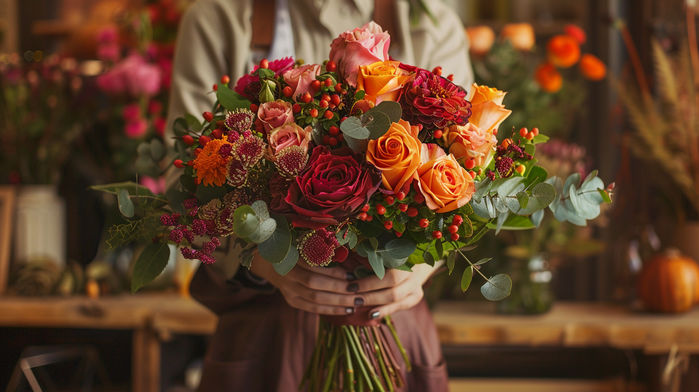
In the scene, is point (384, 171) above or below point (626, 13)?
above

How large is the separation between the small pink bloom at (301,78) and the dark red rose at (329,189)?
82 mm

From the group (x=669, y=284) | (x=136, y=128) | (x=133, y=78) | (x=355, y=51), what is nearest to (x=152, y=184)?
(x=136, y=128)

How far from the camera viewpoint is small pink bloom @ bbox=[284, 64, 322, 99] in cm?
76

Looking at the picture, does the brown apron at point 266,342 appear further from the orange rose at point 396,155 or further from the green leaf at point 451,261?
the orange rose at point 396,155

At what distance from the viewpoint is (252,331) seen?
107cm

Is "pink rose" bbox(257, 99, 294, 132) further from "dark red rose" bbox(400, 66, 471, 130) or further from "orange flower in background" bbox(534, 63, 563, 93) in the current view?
"orange flower in background" bbox(534, 63, 563, 93)

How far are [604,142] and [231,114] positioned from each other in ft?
5.83

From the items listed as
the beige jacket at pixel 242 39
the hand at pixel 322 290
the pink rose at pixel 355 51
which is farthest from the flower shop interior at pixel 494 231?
the pink rose at pixel 355 51

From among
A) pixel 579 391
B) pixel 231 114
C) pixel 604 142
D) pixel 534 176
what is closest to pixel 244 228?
pixel 231 114

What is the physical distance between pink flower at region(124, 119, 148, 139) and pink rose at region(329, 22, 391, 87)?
1.19 meters

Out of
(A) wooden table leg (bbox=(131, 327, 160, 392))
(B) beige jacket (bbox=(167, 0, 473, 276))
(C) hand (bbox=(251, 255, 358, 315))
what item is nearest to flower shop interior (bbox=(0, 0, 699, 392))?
(A) wooden table leg (bbox=(131, 327, 160, 392))

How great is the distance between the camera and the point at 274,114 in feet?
2.42

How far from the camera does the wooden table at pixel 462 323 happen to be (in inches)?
63.0

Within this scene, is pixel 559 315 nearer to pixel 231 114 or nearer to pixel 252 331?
pixel 252 331
